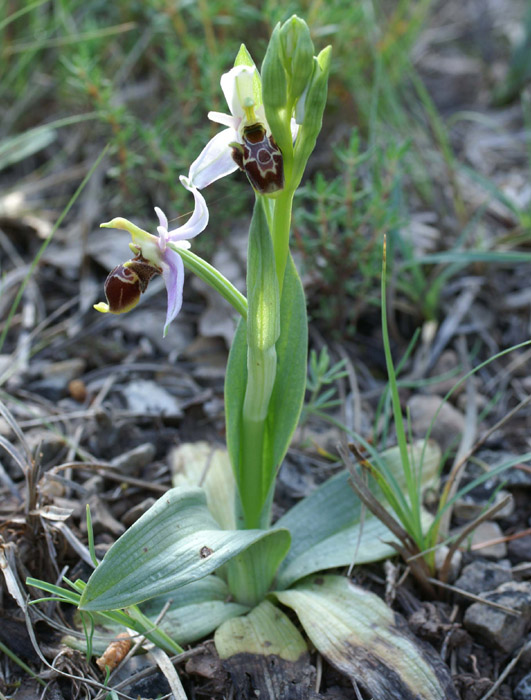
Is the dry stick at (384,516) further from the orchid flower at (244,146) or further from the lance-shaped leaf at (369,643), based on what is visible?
the orchid flower at (244,146)

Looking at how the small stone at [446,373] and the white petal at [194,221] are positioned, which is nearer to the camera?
the white petal at [194,221]

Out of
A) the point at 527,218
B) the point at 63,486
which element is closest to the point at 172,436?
the point at 63,486

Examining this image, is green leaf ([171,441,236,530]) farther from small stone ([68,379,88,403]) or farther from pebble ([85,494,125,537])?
small stone ([68,379,88,403])

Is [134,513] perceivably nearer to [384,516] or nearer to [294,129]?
[384,516]

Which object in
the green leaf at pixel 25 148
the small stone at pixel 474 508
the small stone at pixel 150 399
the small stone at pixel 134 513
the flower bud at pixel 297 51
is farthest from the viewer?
the green leaf at pixel 25 148

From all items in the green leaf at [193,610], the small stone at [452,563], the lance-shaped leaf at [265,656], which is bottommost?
the small stone at [452,563]

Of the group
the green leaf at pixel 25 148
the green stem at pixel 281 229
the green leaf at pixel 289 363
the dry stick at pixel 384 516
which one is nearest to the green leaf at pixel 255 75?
the green stem at pixel 281 229

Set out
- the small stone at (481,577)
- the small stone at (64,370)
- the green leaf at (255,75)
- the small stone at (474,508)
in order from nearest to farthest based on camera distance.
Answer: the green leaf at (255,75), the small stone at (481,577), the small stone at (474,508), the small stone at (64,370)

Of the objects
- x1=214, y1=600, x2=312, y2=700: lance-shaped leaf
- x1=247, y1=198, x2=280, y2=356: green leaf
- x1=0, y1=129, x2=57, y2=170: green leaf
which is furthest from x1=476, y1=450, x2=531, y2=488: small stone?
x1=0, y1=129, x2=57, y2=170: green leaf
